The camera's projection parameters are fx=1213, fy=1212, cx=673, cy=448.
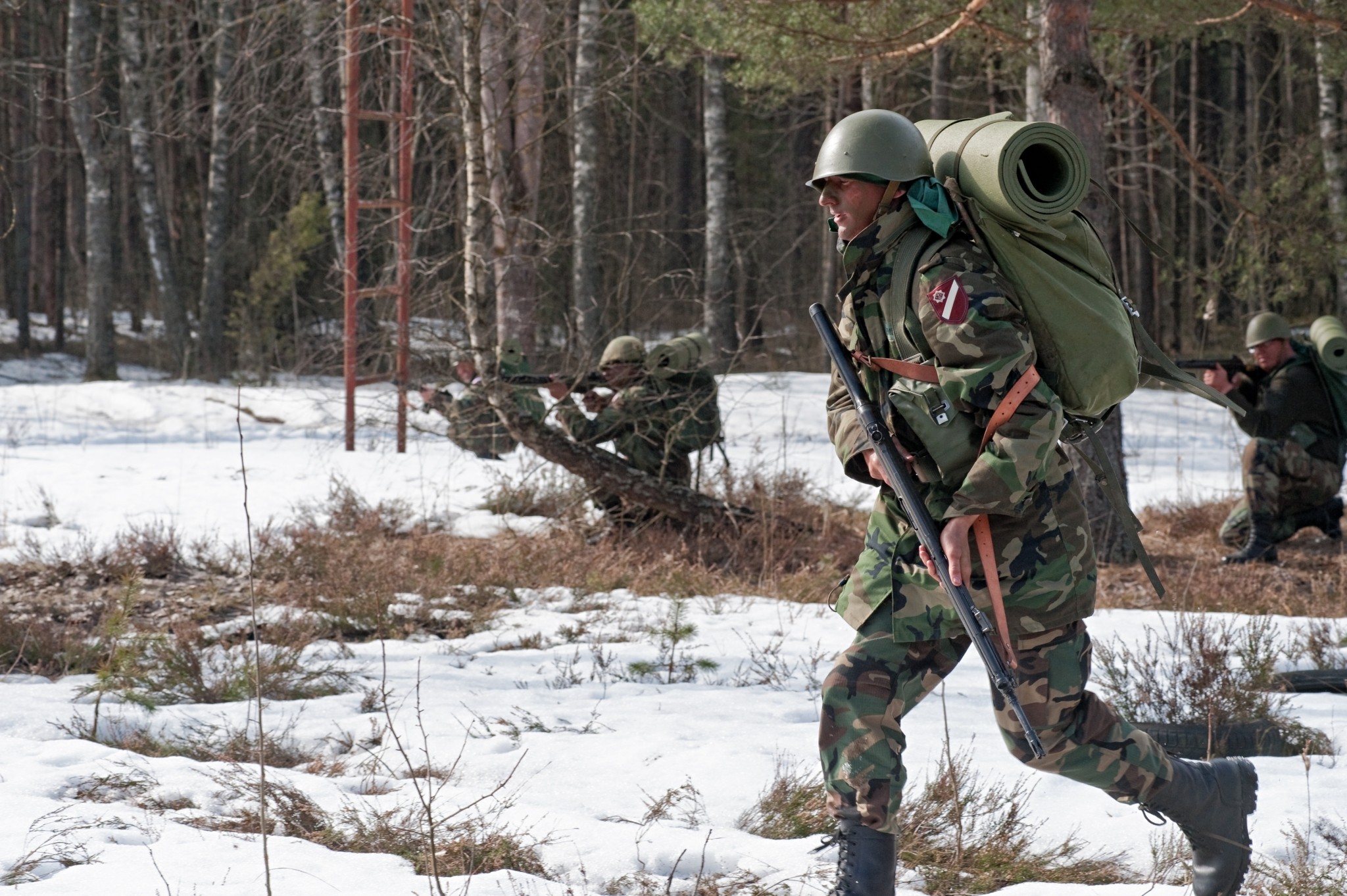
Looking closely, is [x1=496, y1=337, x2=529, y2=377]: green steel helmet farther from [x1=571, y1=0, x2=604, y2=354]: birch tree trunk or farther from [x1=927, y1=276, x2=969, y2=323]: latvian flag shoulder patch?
[x1=927, y1=276, x2=969, y2=323]: latvian flag shoulder patch

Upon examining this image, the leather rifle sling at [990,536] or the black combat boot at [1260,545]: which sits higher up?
the leather rifle sling at [990,536]

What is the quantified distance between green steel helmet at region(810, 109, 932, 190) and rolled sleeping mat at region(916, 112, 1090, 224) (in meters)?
0.12

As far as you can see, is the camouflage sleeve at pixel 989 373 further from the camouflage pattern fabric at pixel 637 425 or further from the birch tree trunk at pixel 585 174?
the birch tree trunk at pixel 585 174

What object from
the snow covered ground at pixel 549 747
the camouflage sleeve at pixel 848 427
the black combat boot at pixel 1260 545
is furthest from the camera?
the black combat boot at pixel 1260 545

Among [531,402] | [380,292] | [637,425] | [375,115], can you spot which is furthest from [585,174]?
[637,425]

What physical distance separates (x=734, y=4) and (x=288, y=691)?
5707 millimetres

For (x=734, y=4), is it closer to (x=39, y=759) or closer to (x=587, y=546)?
(x=587, y=546)

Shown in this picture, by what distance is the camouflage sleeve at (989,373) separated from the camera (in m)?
2.40

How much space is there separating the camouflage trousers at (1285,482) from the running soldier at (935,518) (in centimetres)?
556

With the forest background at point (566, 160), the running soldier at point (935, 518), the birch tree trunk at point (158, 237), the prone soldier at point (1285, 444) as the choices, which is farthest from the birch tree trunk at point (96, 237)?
the running soldier at point (935, 518)

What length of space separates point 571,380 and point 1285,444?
4.50 meters

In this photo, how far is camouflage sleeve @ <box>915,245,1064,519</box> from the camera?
2400mm

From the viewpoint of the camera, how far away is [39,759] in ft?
11.5

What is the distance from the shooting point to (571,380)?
23.3 ft
